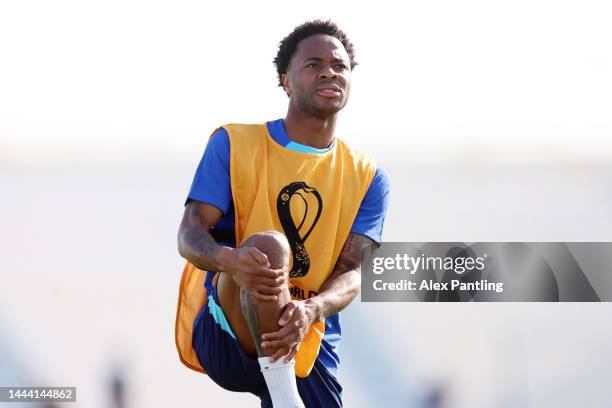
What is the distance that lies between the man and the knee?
282 millimetres

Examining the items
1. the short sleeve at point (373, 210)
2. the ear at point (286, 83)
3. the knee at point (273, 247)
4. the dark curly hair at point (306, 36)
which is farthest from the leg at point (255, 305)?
the dark curly hair at point (306, 36)

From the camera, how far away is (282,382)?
3166 millimetres

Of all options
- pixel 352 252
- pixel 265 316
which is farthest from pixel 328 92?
pixel 265 316

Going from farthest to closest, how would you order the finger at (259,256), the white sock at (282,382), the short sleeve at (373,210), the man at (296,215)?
the short sleeve at (373,210), the man at (296,215), the white sock at (282,382), the finger at (259,256)

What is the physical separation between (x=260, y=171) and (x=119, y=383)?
2.50 m

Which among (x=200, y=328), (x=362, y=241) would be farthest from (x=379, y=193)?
(x=200, y=328)

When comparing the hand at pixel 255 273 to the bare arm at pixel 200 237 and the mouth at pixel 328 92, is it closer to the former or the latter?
the bare arm at pixel 200 237

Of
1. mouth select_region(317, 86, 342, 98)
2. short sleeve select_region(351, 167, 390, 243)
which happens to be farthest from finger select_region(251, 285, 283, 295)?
mouth select_region(317, 86, 342, 98)

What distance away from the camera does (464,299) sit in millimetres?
6203

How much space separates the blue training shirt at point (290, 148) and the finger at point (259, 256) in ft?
1.86

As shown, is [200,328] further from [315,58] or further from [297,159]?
[315,58]

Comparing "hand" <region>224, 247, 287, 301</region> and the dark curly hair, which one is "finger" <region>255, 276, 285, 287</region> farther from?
the dark curly hair

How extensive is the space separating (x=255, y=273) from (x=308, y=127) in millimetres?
958

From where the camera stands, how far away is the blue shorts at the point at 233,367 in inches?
136
